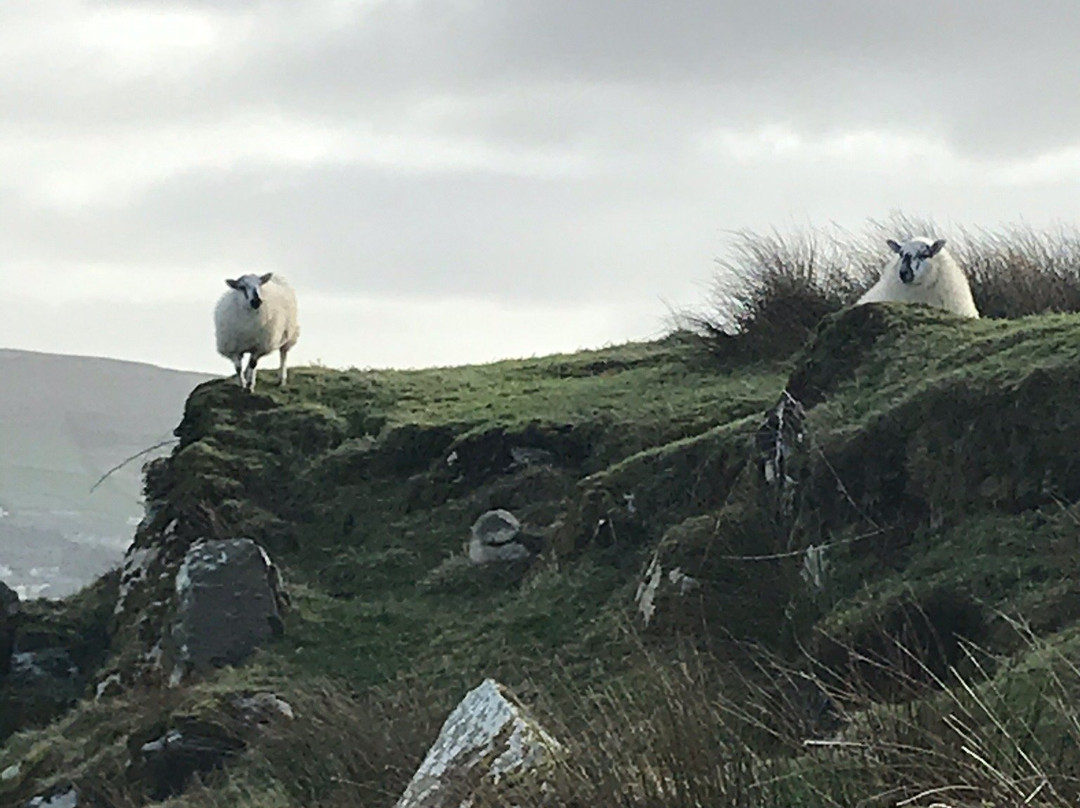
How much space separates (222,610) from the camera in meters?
12.2

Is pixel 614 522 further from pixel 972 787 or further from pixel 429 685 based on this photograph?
pixel 972 787

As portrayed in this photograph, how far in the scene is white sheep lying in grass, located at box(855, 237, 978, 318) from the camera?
14.7m

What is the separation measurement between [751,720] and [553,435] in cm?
868

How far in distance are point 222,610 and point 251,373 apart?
4653 millimetres

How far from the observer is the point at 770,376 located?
53.7ft

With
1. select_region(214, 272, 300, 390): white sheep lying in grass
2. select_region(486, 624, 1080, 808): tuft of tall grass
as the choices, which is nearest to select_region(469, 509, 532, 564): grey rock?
select_region(214, 272, 300, 390): white sheep lying in grass

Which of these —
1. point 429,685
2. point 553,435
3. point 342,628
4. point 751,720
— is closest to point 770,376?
point 553,435

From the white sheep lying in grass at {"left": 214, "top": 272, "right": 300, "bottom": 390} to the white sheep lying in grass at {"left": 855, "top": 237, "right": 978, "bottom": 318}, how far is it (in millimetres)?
5820

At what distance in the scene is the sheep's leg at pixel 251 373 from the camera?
16.5 metres

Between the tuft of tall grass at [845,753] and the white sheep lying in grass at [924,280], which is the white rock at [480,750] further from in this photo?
the white sheep lying in grass at [924,280]

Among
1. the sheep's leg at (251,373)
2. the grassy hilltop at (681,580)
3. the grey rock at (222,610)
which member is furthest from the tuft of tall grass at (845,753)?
the sheep's leg at (251,373)

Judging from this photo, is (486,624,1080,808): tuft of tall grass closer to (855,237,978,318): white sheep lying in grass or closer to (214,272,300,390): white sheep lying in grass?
(855,237,978,318): white sheep lying in grass

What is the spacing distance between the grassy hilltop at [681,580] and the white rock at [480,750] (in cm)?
22

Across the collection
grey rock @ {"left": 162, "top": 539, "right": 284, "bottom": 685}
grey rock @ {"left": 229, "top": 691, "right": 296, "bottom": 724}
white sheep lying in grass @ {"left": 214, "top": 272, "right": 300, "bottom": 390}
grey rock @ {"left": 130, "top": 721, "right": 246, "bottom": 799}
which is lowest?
grey rock @ {"left": 130, "top": 721, "right": 246, "bottom": 799}
